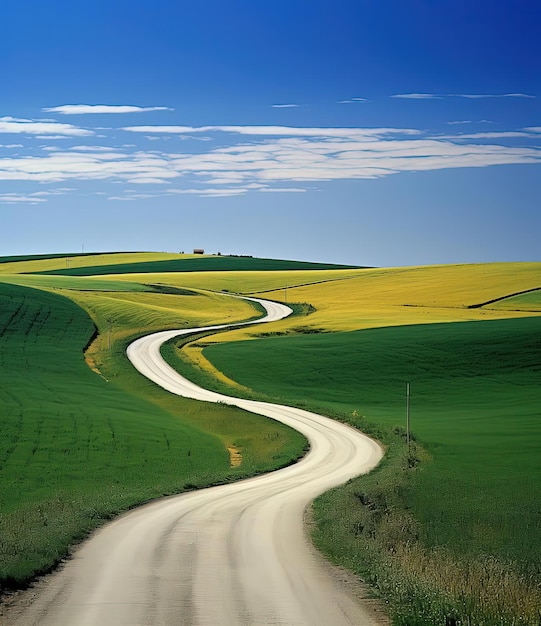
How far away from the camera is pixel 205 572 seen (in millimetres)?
16266

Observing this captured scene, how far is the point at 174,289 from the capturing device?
394 feet

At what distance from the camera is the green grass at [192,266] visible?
165875 millimetres

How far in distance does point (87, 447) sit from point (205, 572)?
20.4 meters

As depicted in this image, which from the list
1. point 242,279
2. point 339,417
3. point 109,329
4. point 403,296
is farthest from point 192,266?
point 339,417

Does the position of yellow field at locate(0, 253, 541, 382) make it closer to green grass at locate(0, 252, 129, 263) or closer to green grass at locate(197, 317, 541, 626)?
green grass at locate(197, 317, 541, 626)

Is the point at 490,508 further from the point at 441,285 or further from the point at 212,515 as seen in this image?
the point at 441,285

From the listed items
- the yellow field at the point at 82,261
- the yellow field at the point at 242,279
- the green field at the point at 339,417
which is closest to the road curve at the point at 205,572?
the green field at the point at 339,417

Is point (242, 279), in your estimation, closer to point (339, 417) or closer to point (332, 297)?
point (332, 297)

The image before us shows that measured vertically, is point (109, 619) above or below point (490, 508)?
above

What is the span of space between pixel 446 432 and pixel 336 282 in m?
88.3

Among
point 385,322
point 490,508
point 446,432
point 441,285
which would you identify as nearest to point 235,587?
point 490,508

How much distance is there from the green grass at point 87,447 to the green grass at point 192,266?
324 feet

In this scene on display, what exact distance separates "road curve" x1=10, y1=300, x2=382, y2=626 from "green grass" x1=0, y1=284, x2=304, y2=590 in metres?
0.91

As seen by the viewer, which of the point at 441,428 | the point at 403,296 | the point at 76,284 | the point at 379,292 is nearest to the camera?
the point at 441,428
